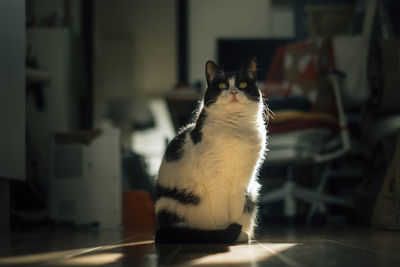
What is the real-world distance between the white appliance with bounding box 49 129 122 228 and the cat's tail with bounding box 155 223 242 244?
4.75 feet

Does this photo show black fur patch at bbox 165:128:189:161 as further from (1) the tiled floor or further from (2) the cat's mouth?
(1) the tiled floor

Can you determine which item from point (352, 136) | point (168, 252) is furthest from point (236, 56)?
point (168, 252)

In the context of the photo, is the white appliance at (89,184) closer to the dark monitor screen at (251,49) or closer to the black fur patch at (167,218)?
the black fur patch at (167,218)

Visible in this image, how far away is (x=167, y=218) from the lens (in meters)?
1.92

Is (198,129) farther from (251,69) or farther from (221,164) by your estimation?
(251,69)

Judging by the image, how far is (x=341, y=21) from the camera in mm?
4754

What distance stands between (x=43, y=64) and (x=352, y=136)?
243cm

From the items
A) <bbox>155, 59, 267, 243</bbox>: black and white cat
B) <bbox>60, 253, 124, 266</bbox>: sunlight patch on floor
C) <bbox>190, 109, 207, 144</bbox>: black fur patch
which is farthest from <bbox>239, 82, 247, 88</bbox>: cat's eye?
<bbox>60, 253, 124, 266</bbox>: sunlight patch on floor

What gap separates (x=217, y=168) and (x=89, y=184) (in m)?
1.57

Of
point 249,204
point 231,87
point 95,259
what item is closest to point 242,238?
point 249,204

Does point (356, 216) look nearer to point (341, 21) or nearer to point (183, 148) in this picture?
point (183, 148)

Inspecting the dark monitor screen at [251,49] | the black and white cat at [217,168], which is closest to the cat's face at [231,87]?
the black and white cat at [217,168]

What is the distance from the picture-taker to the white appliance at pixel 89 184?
320 cm

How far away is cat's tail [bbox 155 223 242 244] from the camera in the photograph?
177 centimetres
